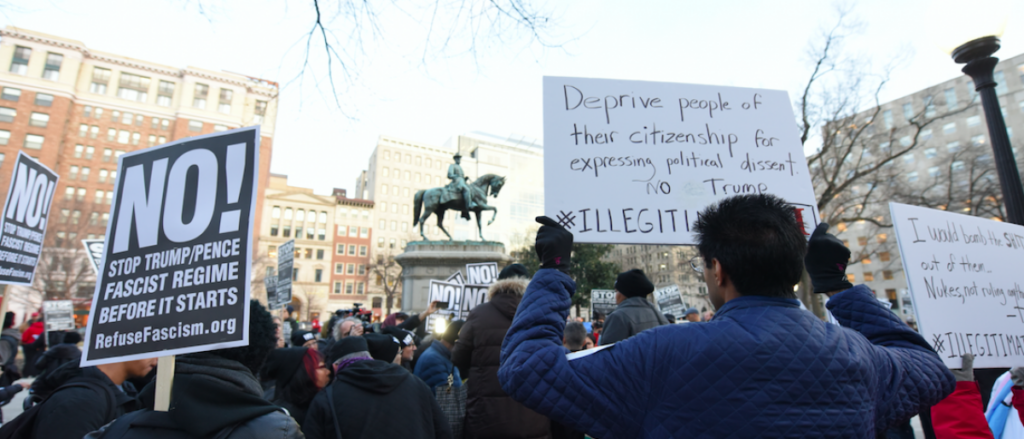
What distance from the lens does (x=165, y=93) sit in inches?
2530

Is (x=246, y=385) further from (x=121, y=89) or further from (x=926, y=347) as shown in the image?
(x=121, y=89)

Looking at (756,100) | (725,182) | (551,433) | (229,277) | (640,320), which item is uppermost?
(756,100)

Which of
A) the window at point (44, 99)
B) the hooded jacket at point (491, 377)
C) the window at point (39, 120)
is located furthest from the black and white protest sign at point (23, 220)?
the window at point (44, 99)

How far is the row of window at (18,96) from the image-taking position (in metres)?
54.2

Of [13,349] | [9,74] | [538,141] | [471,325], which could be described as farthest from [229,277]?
[538,141]

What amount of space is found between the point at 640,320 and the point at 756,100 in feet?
6.44

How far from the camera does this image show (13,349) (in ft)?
24.2

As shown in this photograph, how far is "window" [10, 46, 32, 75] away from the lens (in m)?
55.6

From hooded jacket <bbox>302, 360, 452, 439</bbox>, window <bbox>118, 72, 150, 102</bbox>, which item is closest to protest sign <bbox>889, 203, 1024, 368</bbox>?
hooded jacket <bbox>302, 360, 452, 439</bbox>

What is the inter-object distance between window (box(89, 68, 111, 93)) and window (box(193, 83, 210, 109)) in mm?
9357

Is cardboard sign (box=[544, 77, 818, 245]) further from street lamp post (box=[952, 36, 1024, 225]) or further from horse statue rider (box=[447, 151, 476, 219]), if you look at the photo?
horse statue rider (box=[447, 151, 476, 219])

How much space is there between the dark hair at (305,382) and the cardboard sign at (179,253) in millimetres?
1767

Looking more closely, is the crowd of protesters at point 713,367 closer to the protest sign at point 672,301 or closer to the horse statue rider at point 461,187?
the protest sign at point 672,301

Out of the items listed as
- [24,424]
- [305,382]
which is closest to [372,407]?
[305,382]
